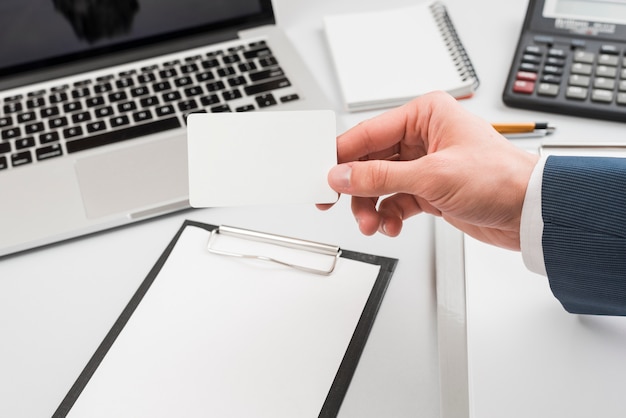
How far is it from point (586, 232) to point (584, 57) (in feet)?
1.08

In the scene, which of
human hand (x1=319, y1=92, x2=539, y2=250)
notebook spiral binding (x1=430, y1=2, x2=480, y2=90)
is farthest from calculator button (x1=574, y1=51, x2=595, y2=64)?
human hand (x1=319, y1=92, x2=539, y2=250)

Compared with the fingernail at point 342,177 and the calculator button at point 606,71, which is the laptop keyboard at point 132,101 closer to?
the fingernail at point 342,177

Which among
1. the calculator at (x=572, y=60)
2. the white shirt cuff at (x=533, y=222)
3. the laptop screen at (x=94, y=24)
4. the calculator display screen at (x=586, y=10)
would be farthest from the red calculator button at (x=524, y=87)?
the laptop screen at (x=94, y=24)

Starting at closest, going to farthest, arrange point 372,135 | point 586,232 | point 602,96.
Answer: 1. point 586,232
2. point 372,135
3. point 602,96

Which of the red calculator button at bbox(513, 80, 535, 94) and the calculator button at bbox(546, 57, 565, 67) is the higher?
the calculator button at bbox(546, 57, 565, 67)

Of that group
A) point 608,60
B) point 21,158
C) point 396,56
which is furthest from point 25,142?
point 608,60

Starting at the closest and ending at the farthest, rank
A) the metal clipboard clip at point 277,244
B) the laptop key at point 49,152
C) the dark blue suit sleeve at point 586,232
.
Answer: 1. the dark blue suit sleeve at point 586,232
2. the metal clipboard clip at point 277,244
3. the laptop key at point 49,152

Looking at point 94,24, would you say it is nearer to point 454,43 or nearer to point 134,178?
point 134,178

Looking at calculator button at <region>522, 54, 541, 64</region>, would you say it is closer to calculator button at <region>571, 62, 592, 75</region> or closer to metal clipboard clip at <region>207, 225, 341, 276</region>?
calculator button at <region>571, 62, 592, 75</region>

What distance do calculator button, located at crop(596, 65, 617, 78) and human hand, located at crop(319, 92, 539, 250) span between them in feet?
0.82

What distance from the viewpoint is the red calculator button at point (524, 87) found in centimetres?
72

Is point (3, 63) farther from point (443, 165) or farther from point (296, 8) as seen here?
point (443, 165)

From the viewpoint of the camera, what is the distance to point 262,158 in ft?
1.74

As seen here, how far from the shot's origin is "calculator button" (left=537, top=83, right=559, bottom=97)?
715 millimetres
